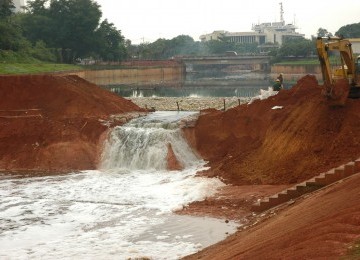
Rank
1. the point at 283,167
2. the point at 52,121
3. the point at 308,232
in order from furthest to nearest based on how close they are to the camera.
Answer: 1. the point at 52,121
2. the point at 283,167
3. the point at 308,232

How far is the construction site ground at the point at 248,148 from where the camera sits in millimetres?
11484

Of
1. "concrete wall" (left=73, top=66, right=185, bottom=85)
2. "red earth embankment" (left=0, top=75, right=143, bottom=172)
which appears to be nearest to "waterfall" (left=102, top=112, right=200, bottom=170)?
"red earth embankment" (left=0, top=75, right=143, bottom=172)

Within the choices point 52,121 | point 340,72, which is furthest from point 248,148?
point 52,121

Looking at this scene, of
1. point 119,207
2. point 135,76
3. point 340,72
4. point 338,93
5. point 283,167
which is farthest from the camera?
point 135,76

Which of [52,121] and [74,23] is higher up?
[74,23]

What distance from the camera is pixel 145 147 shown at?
28453mm

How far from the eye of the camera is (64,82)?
35219 millimetres

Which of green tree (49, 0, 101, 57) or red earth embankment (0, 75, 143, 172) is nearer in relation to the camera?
red earth embankment (0, 75, 143, 172)

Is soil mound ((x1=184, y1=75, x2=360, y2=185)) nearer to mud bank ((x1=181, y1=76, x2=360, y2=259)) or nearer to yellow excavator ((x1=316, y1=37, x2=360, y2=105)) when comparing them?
mud bank ((x1=181, y1=76, x2=360, y2=259))

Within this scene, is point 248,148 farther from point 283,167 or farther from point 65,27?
point 65,27

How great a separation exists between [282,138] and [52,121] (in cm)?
1426

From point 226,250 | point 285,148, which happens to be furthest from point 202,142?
point 226,250

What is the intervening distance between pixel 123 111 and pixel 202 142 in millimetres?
8287

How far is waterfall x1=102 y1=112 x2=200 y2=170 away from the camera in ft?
91.7
